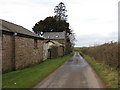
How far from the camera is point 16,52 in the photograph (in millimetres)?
14797

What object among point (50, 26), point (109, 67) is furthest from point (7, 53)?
point (50, 26)

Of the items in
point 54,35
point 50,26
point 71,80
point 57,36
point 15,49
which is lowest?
point 71,80

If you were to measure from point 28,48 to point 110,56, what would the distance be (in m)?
9.91

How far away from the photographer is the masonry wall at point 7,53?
12953 mm

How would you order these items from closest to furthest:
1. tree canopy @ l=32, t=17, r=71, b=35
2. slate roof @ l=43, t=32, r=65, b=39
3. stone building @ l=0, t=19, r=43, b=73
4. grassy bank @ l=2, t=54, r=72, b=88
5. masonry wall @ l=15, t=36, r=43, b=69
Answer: grassy bank @ l=2, t=54, r=72, b=88, stone building @ l=0, t=19, r=43, b=73, masonry wall @ l=15, t=36, r=43, b=69, slate roof @ l=43, t=32, r=65, b=39, tree canopy @ l=32, t=17, r=71, b=35

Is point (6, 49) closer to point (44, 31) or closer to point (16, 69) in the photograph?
point (16, 69)

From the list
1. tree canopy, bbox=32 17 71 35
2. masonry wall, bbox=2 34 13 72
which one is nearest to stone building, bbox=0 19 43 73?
masonry wall, bbox=2 34 13 72

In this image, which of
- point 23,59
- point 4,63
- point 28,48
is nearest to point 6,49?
point 4,63

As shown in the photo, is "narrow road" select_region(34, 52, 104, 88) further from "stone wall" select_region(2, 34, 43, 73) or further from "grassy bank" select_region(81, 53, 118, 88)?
"stone wall" select_region(2, 34, 43, 73)

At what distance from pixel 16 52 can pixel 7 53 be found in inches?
50.8

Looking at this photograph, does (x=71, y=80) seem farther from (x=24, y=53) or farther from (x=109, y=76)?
(x=24, y=53)

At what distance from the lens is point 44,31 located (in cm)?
6019

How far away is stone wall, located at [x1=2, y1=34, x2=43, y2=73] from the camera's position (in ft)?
43.5

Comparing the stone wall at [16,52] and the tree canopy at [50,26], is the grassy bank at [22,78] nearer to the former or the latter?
the stone wall at [16,52]
